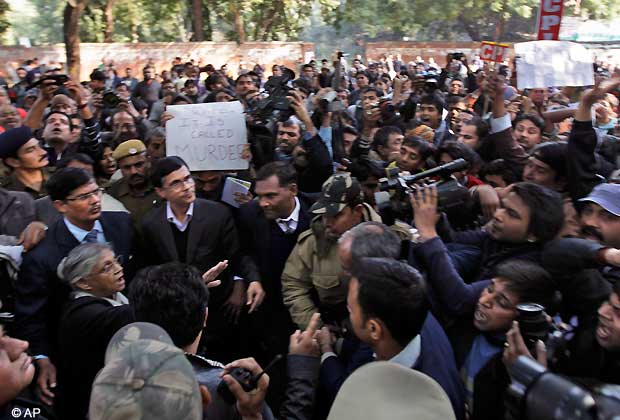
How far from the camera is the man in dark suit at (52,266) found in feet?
9.20

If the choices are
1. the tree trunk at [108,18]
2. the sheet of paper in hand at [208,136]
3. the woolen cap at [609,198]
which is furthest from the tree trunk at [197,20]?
the woolen cap at [609,198]

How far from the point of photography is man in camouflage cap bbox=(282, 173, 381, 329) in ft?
9.64

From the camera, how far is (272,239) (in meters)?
3.50

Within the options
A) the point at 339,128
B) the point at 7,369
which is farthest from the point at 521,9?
the point at 7,369

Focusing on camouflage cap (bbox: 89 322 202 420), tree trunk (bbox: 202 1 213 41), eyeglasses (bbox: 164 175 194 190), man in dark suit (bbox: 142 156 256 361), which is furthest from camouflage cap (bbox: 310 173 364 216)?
tree trunk (bbox: 202 1 213 41)

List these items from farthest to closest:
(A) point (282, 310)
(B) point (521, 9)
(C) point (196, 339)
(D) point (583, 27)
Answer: (D) point (583, 27) < (B) point (521, 9) < (A) point (282, 310) < (C) point (196, 339)

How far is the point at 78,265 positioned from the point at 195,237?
85cm

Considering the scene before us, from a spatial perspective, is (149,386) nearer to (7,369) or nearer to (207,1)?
(7,369)

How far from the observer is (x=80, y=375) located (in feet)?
8.46

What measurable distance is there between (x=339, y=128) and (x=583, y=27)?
34981 millimetres

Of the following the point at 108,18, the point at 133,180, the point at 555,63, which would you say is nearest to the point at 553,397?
the point at 133,180

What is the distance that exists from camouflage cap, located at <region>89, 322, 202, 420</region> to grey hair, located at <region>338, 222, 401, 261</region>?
1132mm

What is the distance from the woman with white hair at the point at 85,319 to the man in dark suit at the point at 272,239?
95 cm

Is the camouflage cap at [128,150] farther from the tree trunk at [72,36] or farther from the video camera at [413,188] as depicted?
the tree trunk at [72,36]
